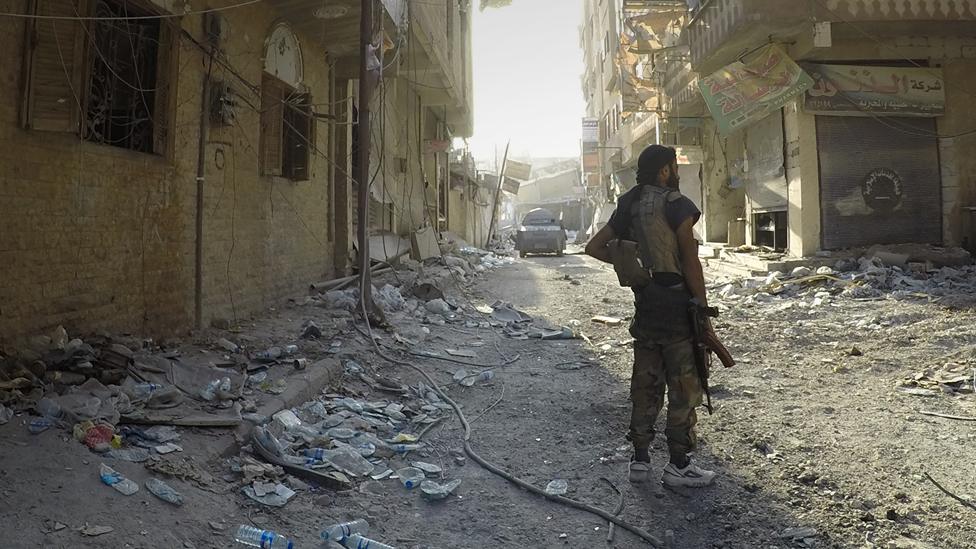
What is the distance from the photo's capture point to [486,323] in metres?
8.14

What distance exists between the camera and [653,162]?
10.3ft

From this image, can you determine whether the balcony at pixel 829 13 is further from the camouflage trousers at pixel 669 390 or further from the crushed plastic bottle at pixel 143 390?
the crushed plastic bottle at pixel 143 390

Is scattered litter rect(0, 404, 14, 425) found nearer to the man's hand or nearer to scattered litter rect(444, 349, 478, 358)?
the man's hand

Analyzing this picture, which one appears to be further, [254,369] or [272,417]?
[254,369]

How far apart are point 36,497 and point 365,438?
171 cm

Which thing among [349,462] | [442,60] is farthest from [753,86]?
[349,462]

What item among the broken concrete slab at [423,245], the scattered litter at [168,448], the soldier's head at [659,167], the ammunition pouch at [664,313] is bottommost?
the scattered litter at [168,448]

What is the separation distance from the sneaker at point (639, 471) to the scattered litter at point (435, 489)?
0.90 meters

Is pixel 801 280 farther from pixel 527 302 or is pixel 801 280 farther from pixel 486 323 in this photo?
pixel 486 323

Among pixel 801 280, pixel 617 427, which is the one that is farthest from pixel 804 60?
pixel 617 427

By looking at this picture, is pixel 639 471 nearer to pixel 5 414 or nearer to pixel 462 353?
pixel 5 414

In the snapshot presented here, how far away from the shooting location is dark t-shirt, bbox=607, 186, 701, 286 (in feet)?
9.84

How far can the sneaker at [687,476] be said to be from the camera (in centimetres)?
298

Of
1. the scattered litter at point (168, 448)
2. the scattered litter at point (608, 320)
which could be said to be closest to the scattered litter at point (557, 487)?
the scattered litter at point (168, 448)
